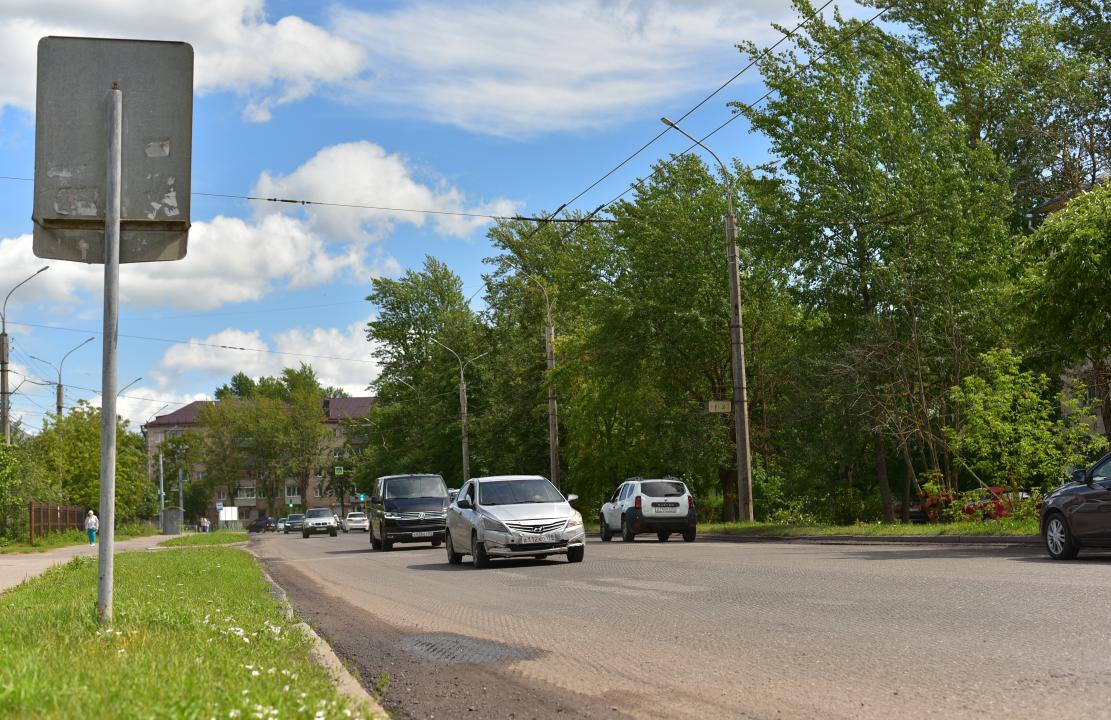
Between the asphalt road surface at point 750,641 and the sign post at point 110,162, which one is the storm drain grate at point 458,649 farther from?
the sign post at point 110,162

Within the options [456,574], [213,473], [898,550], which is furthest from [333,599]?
[213,473]

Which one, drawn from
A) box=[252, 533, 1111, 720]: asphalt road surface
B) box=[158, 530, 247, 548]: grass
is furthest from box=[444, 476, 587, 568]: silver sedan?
box=[158, 530, 247, 548]: grass

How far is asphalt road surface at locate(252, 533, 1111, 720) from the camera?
21.0 feet

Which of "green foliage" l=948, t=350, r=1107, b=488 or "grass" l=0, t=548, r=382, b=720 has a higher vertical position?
"green foliage" l=948, t=350, r=1107, b=488

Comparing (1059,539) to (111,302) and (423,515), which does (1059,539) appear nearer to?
(111,302)

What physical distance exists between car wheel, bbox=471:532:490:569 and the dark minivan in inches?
404

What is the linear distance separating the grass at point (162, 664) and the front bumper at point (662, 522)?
1931 cm

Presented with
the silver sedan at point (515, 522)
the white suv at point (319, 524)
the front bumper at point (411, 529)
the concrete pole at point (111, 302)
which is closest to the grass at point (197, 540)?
the white suv at point (319, 524)

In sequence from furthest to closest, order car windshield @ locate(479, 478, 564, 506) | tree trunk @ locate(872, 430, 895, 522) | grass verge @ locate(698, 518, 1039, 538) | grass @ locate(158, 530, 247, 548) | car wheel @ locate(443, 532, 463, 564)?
grass @ locate(158, 530, 247, 548), tree trunk @ locate(872, 430, 895, 522), car wheel @ locate(443, 532, 463, 564), grass verge @ locate(698, 518, 1039, 538), car windshield @ locate(479, 478, 564, 506)

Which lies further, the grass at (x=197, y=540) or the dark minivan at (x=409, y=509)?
the grass at (x=197, y=540)

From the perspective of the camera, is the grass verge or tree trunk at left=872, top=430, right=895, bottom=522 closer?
the grass verge

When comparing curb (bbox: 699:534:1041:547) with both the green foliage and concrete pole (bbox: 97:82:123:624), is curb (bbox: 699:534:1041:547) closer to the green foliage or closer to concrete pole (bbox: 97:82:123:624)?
the green foliage

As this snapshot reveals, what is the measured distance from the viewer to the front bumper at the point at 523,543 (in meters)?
20.0

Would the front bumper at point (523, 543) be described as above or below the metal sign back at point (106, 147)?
below
